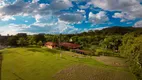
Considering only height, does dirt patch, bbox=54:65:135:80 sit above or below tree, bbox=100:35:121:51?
below

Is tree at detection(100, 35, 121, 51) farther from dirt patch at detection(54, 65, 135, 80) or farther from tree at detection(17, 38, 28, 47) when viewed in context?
dirt patch at detection(54, 65, 135, 80)

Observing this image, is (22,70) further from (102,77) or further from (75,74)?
(102,77)

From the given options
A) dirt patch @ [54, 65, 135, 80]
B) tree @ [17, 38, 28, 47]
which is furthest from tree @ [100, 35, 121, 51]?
dirt patch @ [54, 65, 135, 80]

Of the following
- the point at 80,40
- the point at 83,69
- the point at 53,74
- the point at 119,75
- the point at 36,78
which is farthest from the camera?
the point at 80,40

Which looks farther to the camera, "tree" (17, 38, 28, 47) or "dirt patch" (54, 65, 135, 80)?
"tree" (17, 38, 28, 47)

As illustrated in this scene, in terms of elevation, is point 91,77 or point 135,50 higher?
point 135,50

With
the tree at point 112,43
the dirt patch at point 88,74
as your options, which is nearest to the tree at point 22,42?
the tree at point 112,43

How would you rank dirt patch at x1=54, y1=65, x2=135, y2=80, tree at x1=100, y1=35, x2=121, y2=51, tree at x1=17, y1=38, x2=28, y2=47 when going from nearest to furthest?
dirt patch at x1=54, y1=65, x2=135, y2=80, tree at x1=17, y1=38, x2=28, y2=47, tree at x1=100, y1=35, x2=121, y2=51

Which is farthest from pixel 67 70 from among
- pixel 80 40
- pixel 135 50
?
pixel 80 40
